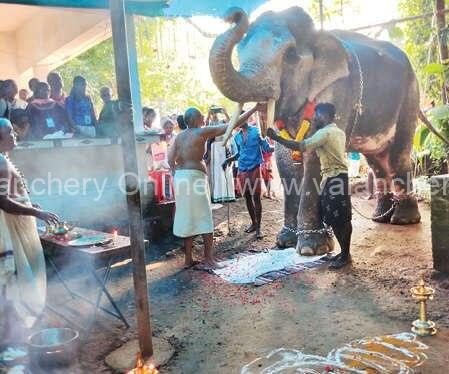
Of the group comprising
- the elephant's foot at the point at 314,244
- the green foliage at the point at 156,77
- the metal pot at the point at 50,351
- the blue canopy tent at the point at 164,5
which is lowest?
the metal pot at the point at 50,351

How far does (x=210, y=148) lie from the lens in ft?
33.9

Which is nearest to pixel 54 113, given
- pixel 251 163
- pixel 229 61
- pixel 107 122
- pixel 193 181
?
pixel 107 122

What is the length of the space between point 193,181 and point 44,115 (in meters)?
2.89

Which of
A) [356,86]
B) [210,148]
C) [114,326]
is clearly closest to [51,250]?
[114,326]

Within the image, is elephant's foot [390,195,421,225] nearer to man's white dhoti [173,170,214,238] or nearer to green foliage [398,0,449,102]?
green foliage [398,0,449,102]

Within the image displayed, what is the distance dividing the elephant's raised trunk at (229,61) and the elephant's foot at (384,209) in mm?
3816

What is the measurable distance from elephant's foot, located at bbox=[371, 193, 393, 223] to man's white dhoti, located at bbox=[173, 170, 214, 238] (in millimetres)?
3274

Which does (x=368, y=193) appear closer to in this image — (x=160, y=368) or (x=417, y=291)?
(x=417, y=291)

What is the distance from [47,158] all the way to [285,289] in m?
4.28

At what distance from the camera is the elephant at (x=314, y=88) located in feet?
17.7

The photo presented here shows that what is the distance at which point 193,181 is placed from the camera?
20.0 ft

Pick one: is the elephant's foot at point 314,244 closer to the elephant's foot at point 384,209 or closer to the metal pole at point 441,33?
the elephant's foot at point 384,209

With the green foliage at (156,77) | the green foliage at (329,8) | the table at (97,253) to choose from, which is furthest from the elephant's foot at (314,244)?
the green foliage at (156,77)

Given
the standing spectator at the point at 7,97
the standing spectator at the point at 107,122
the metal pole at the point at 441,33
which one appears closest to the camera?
the standing spectator at the point at 7,97
